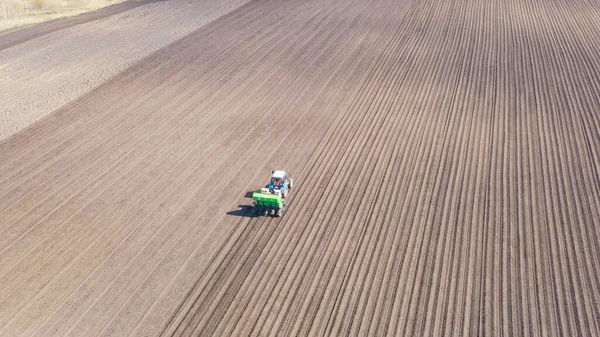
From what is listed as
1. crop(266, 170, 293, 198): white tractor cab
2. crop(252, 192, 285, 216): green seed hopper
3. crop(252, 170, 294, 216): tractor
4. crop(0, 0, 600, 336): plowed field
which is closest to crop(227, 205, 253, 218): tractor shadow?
crop(0, 0, 600, 336): plowed field

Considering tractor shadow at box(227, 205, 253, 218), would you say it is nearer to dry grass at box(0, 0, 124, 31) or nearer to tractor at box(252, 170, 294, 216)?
tractor at box(252, 170, 294, 216)

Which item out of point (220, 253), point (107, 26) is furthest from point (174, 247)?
point (107, 26)

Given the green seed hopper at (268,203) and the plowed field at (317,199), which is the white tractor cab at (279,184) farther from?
the plowed field at (317,199)

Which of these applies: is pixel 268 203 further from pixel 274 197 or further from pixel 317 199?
pixel 317 199

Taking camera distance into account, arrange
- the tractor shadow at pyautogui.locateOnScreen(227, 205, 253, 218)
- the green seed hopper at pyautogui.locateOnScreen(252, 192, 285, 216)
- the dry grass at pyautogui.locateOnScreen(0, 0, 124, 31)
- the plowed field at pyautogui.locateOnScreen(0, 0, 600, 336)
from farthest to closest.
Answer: the dry grass at pyautogui.locateOnScreen(0, 0, 124, 31) < the tractor shadow at pyautogui.locateOnScreen(227, 205, 253, 218) < the green seed hopper at pyautogui.locateOnScreen(252, 192, 285, 216) < the plowed field at pyautogui.locateOnScreen(0, 0, 600, 336)

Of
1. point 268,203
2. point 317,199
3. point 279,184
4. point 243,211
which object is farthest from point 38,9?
point 317,199

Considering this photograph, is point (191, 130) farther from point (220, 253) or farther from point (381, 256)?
point (381, 256)
